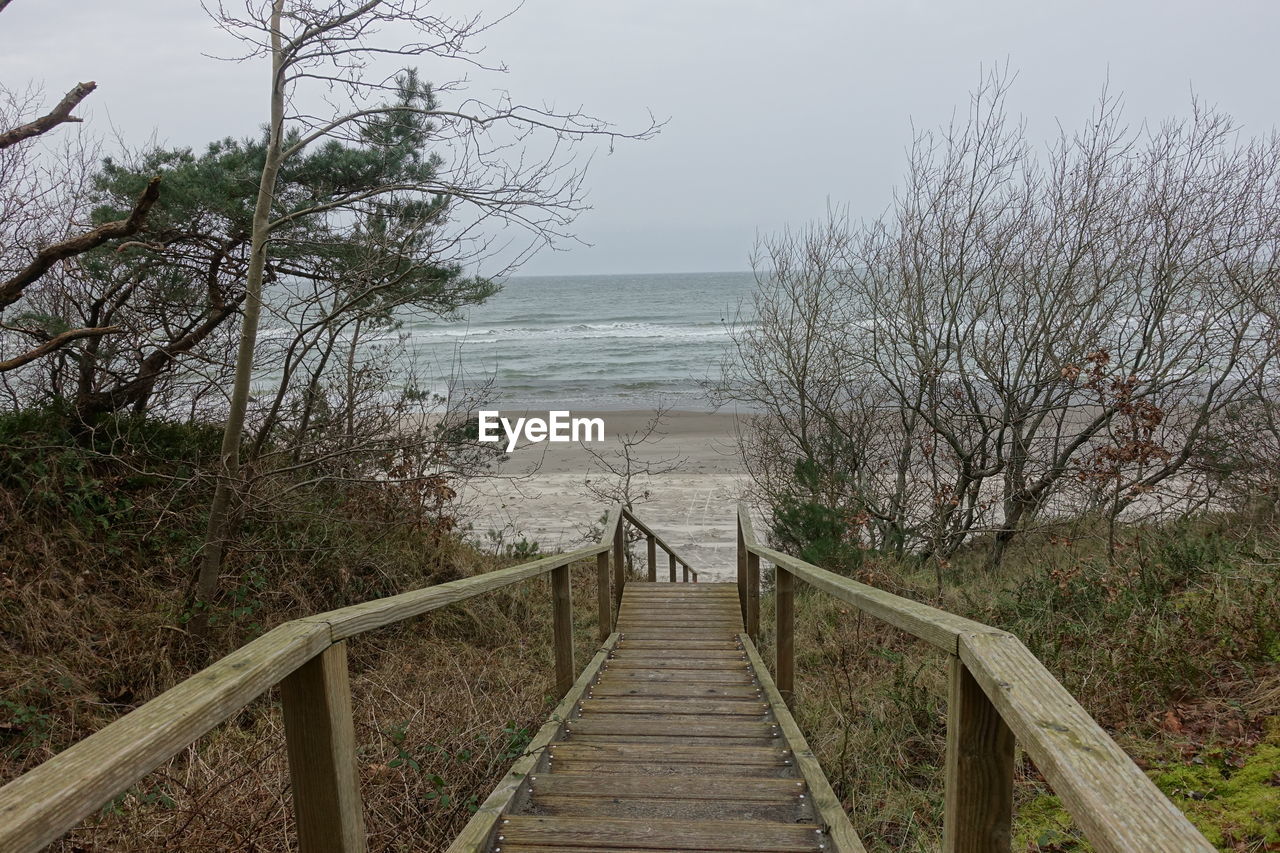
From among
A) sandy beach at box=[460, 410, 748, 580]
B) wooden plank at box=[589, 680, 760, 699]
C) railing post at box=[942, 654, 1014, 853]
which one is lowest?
sandy beach at box=[460, 410, 748, 580]

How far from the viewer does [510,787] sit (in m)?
2.73

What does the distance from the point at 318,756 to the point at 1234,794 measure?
3.25 meters

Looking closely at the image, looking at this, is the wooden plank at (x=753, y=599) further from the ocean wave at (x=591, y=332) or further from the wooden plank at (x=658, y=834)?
the ocean wave at (x=591, y=332)

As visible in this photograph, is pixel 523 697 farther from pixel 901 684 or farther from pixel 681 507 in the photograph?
pixel 681 507

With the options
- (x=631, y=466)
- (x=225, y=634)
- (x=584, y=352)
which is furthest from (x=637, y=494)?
(x=584, y=352)

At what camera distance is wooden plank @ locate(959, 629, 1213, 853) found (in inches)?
37.6

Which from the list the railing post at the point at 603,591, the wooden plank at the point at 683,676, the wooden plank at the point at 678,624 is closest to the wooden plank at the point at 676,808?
the wooden plank at the point at 683,676

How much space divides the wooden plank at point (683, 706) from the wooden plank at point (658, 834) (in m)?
1.61

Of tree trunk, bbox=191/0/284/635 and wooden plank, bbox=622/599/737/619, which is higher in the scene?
tree trunk, bbox=191/0/284/635

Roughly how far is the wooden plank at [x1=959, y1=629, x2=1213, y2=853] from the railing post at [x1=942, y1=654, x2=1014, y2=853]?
0.08 meters

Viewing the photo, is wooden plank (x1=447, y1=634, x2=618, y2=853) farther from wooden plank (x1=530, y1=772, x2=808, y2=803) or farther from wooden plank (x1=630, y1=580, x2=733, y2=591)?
wooden plank (x1=630, y1=580, x2=733, y2=591)

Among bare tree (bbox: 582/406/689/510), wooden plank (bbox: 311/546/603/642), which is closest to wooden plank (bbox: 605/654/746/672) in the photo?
wooden plank (bbox: 311/546/603/642)

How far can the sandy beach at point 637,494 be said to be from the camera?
13.3 m

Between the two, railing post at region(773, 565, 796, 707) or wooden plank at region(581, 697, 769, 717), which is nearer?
wooden plank at region(581, 697, 769, 717)
